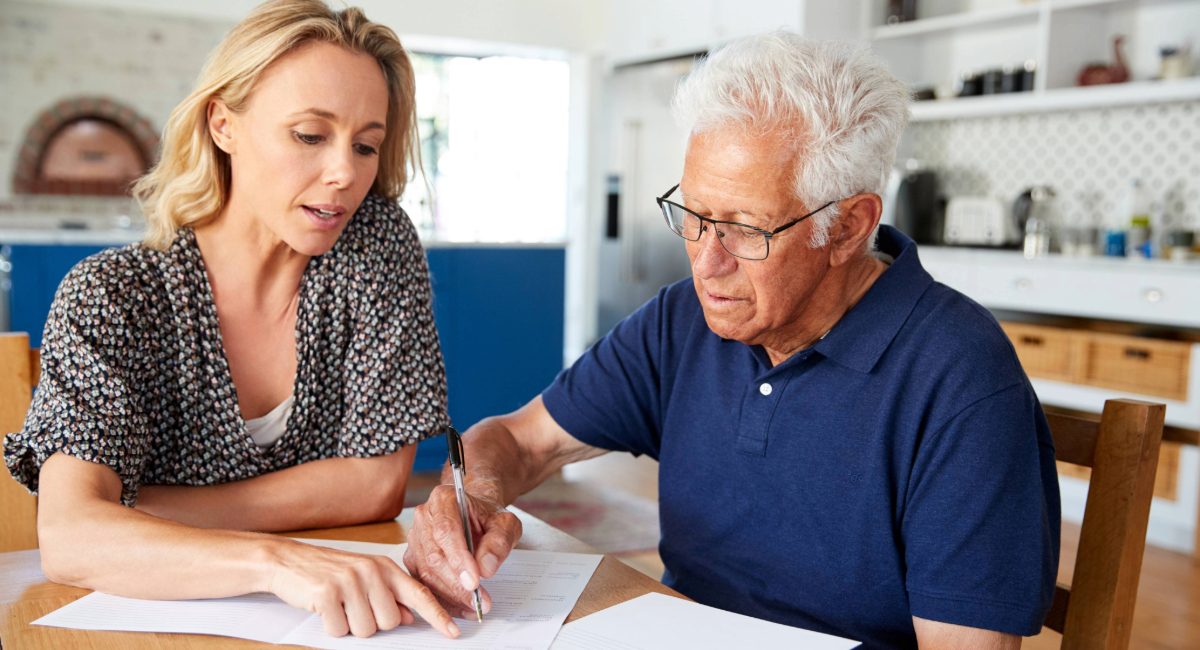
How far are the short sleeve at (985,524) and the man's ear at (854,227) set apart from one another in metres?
0.26

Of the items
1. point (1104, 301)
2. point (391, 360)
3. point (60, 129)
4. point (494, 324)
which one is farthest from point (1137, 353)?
point (60, 129)

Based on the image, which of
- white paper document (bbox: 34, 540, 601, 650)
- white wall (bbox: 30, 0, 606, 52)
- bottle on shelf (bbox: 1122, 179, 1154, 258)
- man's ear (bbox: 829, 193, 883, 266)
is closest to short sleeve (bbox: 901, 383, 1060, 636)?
man's ear (bbox: 829, 193, 883, 266)

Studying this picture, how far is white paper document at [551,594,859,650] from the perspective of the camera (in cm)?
87

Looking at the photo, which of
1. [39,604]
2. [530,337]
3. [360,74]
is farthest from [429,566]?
[530,337]

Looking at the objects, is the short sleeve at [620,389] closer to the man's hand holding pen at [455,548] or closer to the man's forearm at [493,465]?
the man's forearm at [493,465]

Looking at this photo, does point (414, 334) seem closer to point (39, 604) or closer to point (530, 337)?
point (39, 604)

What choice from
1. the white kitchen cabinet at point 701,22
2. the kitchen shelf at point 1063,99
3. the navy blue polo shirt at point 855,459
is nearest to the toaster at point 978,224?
the kitchen shelf at point 1063,99

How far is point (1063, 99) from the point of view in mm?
3889

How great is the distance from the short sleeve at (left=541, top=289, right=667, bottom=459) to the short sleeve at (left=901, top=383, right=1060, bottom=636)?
47 cm

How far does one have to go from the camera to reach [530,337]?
4.18m

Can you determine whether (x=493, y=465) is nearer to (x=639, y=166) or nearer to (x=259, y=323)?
(x=259, y=323)

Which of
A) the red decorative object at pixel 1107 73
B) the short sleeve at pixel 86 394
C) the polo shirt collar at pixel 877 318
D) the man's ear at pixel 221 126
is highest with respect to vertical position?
the red decorative object at pixel 1107 73

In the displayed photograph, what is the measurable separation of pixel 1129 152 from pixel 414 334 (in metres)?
3.71

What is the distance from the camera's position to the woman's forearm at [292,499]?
1196 mm
